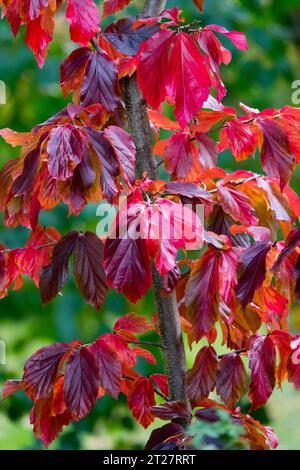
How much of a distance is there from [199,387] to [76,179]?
0.37 m

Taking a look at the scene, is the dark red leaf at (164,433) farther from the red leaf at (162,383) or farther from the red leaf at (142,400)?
the red leaf at (162,383)

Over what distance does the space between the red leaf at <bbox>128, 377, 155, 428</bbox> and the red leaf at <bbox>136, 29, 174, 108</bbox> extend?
1.50 feet

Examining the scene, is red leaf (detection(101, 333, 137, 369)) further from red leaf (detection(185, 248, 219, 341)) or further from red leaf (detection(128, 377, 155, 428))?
red leaf (detection(185, 248, 219, 341))

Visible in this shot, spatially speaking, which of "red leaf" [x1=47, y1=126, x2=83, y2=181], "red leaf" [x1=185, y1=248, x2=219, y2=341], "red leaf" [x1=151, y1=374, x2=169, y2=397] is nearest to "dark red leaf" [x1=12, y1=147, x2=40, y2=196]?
"red leaf" [x1=47, y1=126, x2=83, y2=181]

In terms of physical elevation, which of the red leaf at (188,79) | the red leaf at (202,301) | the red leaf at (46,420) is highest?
the red leaf at (188,79)

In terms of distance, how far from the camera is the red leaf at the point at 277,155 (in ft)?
3.58

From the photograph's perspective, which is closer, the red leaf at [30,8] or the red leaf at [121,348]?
the red leaf at [30,8]

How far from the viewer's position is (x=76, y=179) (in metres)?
1.03

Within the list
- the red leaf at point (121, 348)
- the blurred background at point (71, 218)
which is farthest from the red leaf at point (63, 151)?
the blurred background at point (71, 218)

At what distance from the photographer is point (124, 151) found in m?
1.04

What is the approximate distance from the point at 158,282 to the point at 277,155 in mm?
281

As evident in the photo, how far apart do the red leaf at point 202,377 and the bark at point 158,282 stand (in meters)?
0.06

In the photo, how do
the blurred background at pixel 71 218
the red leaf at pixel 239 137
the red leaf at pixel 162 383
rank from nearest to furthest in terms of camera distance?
the red leaf at pixel 239 137 → the red leaf at pixel 162 383 → the blurred background at pixel 71 218

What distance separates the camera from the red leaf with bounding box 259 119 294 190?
3.58 ft
